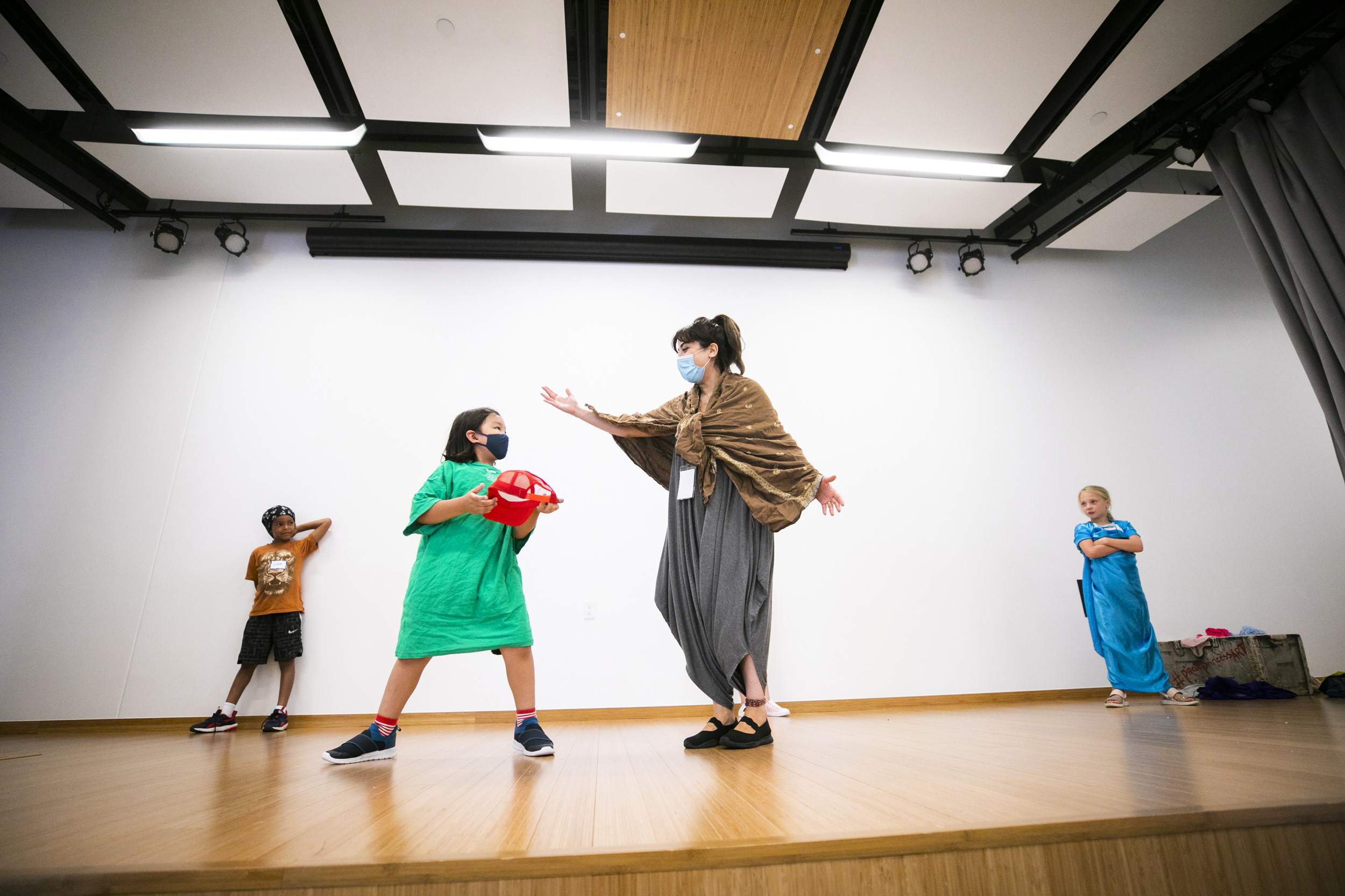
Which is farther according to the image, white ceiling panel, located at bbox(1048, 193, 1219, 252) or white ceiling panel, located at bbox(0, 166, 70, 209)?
white ceiling panel, located at bbox(1048, 193, 1219, 252)

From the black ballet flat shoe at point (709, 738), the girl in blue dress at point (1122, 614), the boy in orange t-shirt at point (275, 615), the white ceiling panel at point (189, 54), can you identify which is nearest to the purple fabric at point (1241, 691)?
the girl in blue dress at point (1122, 614)

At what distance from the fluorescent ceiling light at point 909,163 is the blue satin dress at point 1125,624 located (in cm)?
227

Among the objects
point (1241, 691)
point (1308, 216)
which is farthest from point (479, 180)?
point (1241, 691)

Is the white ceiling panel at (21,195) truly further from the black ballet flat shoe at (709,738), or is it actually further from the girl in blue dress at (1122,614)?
the girl in blue dress at (1122,614)

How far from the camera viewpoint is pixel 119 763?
213cm

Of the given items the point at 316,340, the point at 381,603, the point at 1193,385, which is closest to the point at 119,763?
the point at 381,603

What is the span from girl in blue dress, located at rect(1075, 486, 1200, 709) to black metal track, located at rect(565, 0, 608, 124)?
3.68m

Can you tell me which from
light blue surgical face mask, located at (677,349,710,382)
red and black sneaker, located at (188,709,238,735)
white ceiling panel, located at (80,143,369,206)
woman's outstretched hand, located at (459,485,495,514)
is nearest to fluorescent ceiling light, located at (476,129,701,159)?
white ceiling panel, located at (80,143,369,206)

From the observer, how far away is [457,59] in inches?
113

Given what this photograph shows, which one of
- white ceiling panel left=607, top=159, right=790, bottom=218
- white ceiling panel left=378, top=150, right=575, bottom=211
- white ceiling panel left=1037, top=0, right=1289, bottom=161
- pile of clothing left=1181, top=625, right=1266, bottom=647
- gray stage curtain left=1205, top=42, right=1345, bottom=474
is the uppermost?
white ceiling panel left=378, top=150, right=575, bottom=211

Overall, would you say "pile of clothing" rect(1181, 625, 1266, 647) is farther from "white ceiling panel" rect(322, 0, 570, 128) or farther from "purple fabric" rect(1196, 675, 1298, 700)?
"white ceiling panel" rect(322, 0, 570, 128)

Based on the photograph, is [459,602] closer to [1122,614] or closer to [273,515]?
[273,515]

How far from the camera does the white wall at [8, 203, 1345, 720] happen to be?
3.62 m

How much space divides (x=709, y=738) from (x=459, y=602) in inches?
37.1
